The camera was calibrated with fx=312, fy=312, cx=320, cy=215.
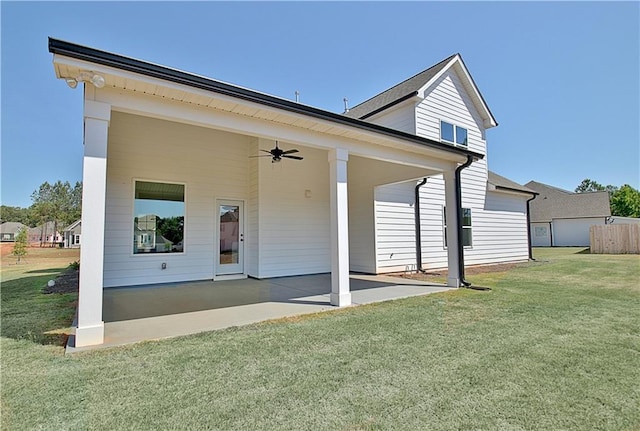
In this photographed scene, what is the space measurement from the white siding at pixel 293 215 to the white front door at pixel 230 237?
1.56 ft

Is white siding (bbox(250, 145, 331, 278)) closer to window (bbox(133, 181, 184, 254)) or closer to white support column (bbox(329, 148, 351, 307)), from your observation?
window (bbox(133, 181, 184, 254))

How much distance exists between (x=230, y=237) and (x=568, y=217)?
102 ft

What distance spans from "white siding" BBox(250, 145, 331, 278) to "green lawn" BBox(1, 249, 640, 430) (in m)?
4.25

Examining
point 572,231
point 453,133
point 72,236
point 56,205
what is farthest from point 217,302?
point 56,205

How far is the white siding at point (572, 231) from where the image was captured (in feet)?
87.9

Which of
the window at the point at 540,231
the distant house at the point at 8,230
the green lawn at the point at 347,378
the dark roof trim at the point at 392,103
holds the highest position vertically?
the dark roof trim at the point at 392,103

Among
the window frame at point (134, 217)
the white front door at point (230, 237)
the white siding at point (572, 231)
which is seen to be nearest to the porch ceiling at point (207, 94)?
the window frame at point (134, 217)

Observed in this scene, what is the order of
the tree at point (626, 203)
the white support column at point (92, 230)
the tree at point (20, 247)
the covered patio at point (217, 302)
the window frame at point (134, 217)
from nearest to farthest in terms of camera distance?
the white support column at point (92, 230), the covered patio at point (217, 302), the window frame at point (134, 217), the tree at point (20, 247), the tree at point (626, 203)

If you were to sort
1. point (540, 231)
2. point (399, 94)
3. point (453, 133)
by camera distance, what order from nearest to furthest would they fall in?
point (399, 94) → point (453, 133) → point (540, 231)

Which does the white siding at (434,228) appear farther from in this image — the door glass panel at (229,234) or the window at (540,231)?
the window at (540,231)

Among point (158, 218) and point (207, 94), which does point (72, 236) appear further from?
point (207, 94)

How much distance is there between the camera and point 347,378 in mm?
2639

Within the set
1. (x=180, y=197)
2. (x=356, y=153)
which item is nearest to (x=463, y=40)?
(x=356, y=153)

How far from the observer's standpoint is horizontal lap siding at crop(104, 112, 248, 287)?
6.87m
